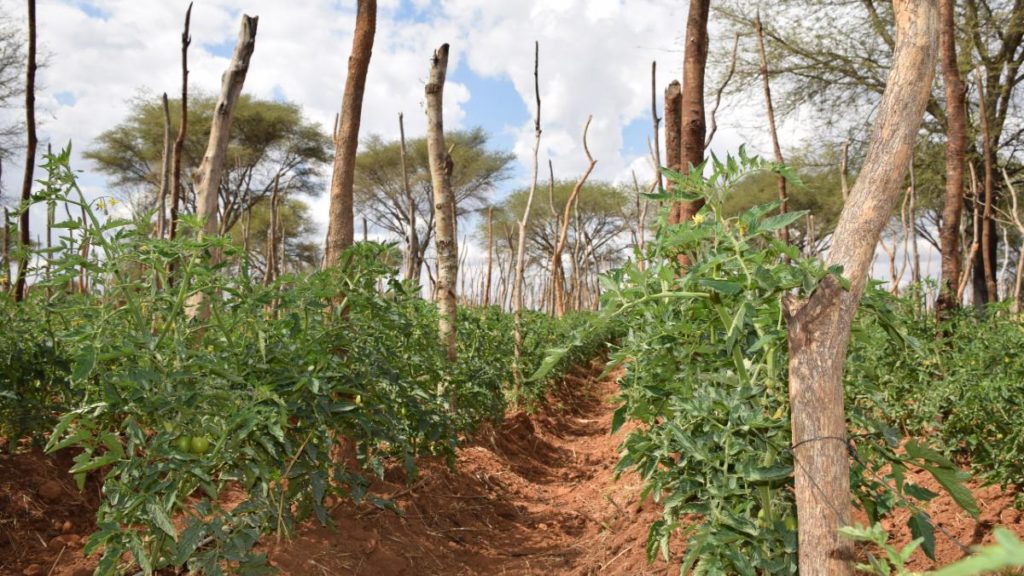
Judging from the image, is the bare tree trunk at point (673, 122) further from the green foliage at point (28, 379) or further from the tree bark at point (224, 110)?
the green foliage at point (28, 379)

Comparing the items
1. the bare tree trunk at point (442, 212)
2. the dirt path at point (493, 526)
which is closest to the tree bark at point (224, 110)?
the bare tree trunk at point (442, 212)

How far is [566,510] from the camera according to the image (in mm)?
4547

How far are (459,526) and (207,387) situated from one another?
7.00 ft

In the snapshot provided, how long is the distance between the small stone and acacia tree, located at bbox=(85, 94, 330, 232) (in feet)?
62.8

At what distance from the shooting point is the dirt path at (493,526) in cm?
317

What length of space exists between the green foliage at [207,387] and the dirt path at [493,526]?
0.26 metres

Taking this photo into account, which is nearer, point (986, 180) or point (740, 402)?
point (740, 402)

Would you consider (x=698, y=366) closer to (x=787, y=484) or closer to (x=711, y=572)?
(x=787, y=484)

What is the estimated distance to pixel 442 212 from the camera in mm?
5594

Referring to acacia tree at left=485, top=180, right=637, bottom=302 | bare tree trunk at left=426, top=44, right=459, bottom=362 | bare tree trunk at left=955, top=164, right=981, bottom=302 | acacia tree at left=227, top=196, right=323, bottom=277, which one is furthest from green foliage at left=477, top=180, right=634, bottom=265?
bare tree trunk at left=426, top=44, right=459, bottom=362

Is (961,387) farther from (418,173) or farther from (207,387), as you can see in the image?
(418,173)

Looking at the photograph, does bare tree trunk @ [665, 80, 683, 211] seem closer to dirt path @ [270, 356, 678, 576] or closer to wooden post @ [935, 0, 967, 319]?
wooden post @ [935, 0, 967, 319]

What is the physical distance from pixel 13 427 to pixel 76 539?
0.56 m

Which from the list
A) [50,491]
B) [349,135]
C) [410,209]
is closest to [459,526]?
[50,491]
